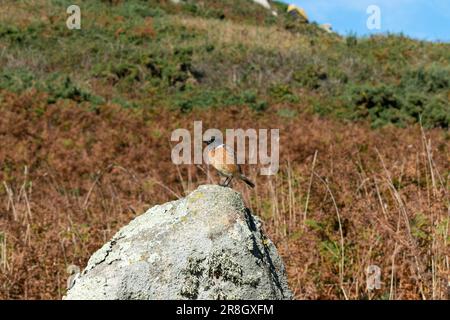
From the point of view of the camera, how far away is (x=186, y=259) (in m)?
2.07

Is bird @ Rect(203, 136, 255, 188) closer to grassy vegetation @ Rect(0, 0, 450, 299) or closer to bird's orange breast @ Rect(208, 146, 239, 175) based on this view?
bird's orange breast @ Rect(208, 146, 239, 175)

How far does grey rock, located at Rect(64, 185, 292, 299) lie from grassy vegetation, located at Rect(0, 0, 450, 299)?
1.95 m

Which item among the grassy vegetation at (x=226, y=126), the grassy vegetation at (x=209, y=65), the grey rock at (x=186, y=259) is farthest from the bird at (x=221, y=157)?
the grassy vegetation at (x=209, y=65)

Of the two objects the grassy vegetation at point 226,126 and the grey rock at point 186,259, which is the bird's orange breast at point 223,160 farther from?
the grassy vegetation at point 226,126

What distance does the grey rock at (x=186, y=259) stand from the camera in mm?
2012

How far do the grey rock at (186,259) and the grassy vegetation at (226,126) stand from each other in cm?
195

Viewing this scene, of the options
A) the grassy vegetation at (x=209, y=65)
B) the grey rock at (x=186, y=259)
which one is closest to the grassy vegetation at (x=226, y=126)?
the grassy vegetation at (x=209, y=65)

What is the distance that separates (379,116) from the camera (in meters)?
15.8

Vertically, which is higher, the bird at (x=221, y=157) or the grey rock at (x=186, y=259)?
the bird at (x=221, y=157)

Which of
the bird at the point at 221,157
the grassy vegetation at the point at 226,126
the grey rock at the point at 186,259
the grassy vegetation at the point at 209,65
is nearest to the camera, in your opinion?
the grey rock at the point at 186,259

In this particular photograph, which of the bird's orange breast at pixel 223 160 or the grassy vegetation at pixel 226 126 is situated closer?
the bird's orange breast at pixel 223 160

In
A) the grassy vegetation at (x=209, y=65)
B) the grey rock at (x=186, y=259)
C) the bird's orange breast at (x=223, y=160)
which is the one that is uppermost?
the grassy vegetation at (x=209, y=65)

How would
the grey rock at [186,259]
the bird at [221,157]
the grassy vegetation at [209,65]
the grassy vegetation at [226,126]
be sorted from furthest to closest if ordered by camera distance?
the grassy vegetation at [209,65]
the grassy vegetation at [226,126]
the bird at [221,157]
the grey rock at [186,259]

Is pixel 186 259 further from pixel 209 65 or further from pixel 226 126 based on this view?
pixel 209 65
